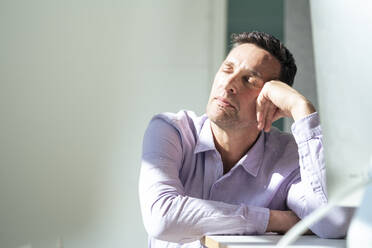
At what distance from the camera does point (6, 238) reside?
320 centimetres

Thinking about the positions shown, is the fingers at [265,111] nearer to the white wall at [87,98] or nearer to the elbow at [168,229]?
the elbow at [168,229]

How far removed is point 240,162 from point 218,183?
0.32ft

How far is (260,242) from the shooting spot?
133cm

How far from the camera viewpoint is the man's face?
188 centimetres

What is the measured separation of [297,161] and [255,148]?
0.52ft

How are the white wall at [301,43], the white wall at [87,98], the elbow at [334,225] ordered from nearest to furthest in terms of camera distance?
the elbow at [334,225]
the white wall at [301,43]
the white wall at [87,98]

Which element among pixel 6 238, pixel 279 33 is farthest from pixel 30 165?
pixel 279 33

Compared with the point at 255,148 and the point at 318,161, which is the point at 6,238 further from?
the point at 318,161

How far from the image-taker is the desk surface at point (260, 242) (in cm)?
127

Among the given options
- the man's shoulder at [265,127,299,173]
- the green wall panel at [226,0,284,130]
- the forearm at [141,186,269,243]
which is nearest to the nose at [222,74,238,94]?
the man's shoulder at [265,127,299,173]

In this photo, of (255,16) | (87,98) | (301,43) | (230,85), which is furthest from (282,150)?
(255,16)

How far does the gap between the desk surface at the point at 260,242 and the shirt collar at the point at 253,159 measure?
14.1 inches

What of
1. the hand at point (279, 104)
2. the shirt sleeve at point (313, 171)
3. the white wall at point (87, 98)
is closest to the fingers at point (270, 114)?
the hand at point (279, 104)

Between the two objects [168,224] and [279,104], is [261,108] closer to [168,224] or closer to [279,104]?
[279,104]
